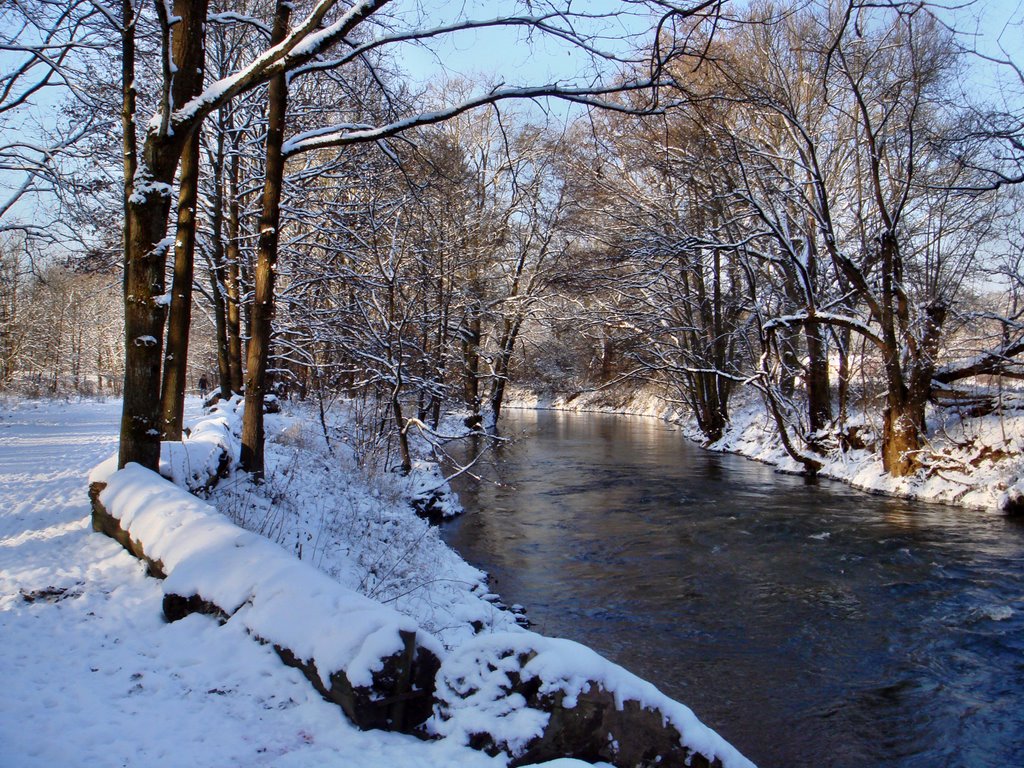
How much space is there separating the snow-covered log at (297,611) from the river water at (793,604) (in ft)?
11.1

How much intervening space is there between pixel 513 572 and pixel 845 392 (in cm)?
1350

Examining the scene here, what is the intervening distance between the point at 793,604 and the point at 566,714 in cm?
622

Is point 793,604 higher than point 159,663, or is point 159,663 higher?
point 159,663

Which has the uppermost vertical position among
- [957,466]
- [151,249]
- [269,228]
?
[269,228]

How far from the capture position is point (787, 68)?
62.7ft

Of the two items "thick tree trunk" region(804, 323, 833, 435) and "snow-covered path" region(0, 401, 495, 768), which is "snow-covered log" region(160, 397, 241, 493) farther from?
"thick tree trunk" region(804, 323, 833, 435)

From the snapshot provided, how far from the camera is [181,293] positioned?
8.66 meters

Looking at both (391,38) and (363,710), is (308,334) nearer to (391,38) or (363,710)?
(391,38)

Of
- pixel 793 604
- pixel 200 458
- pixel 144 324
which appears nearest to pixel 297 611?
pixel 144 324

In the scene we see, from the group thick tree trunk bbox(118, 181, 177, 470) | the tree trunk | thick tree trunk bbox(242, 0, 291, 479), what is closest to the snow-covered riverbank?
thick tree trunk bbox(242, 0, 291, 479)

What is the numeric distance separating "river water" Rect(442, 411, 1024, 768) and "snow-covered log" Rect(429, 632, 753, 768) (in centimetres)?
239

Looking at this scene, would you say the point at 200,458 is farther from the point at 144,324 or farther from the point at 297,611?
the point at 297,611

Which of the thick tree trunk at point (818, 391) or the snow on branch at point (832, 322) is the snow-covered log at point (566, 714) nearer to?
the snow on branch at point (832, 322)

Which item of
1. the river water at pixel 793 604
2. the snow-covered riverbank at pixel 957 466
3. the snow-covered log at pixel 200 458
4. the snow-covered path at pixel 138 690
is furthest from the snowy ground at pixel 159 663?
the snow-covered riverbank at pixel 957 466
